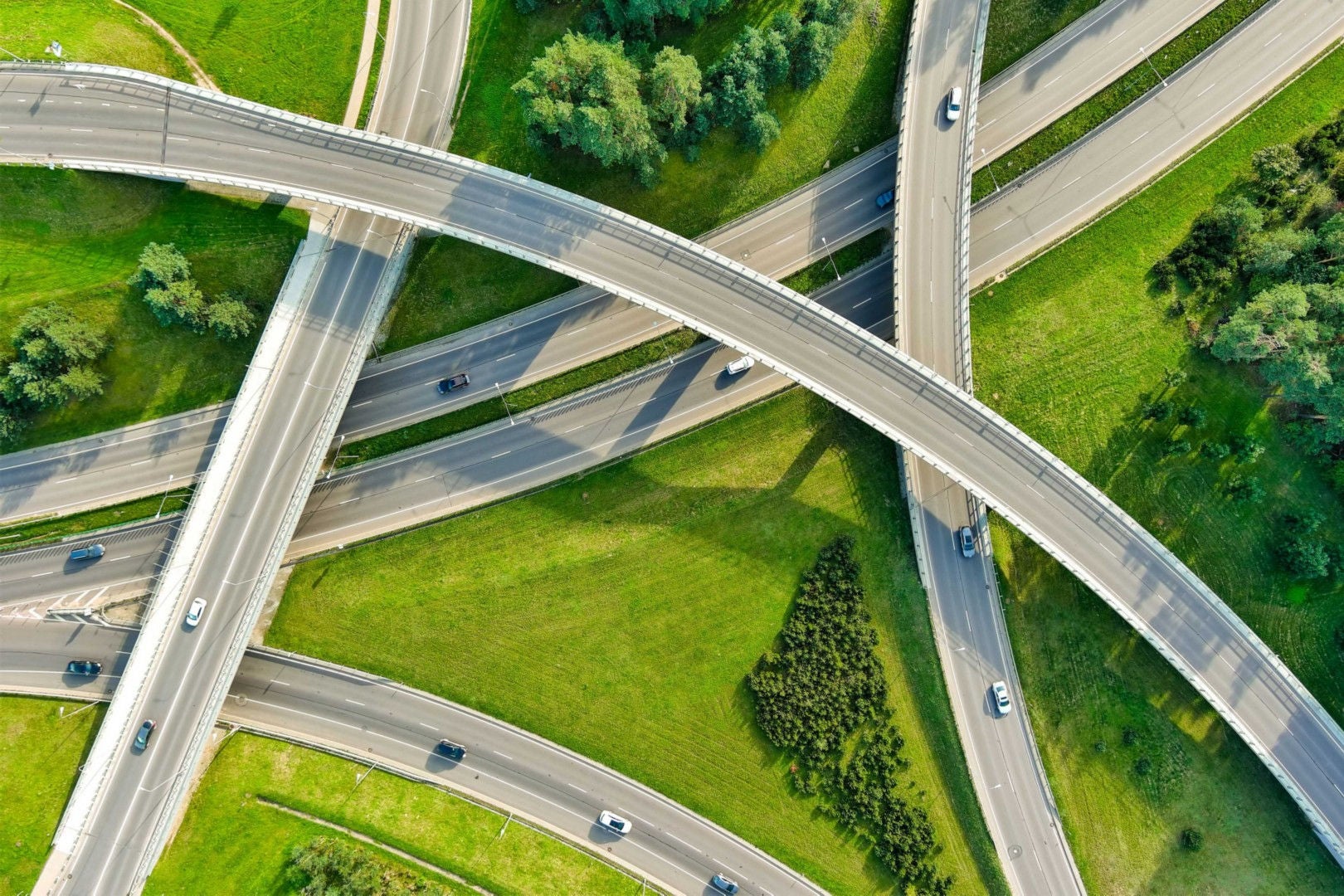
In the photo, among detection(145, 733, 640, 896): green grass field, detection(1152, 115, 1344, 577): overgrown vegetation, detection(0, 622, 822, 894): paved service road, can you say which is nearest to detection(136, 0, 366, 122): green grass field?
detection(0, 622, 822, 894): paved service road

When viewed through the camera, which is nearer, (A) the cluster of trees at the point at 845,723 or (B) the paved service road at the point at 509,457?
(A) the cluster of trees at the point at 845,723

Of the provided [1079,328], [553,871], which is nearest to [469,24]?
[1079,328]

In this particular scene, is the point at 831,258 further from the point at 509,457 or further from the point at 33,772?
the point at 33,772

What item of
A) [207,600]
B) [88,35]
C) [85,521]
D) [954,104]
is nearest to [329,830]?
[207,600]

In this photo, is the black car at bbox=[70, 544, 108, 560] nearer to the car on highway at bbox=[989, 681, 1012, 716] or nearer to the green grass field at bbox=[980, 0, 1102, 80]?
the car on highway at bbox=[989, 681, 1012, 716]

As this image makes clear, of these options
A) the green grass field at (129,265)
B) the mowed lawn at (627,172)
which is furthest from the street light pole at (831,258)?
the green grass field at (129,265)

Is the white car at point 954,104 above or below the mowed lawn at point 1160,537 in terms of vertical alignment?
above

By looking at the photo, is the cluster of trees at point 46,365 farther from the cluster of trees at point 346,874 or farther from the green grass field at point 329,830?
the cluster of trees at point 346,874
